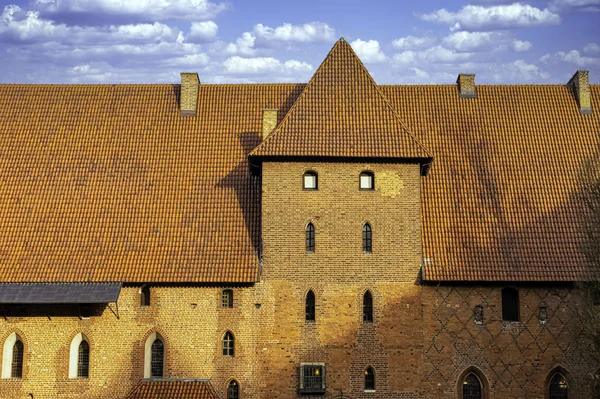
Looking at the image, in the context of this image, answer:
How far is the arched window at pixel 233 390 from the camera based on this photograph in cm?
2259

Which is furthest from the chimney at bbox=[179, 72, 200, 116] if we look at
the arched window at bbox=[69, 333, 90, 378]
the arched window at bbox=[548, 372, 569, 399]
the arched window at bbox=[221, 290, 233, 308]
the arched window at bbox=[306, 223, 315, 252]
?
the arched window at bbox=[548, 372, 569, 399]

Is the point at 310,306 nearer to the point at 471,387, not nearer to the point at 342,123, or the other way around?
the point at 471,387

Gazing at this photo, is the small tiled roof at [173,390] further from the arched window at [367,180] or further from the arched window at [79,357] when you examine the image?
the arched window at [367,180]

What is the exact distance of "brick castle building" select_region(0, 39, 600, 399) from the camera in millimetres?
22547

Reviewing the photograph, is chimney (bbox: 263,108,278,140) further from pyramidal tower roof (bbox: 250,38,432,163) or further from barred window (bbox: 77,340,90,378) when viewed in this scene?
barred window (bbox: 77,340,90,378)

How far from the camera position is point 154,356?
23000 millimetres

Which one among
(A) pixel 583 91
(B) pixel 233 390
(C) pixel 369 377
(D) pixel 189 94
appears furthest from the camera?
(A) pixel 583 91

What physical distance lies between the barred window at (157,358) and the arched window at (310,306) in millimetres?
4710

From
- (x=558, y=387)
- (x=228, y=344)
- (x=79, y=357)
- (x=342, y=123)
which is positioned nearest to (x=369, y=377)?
(x=228, y=344)

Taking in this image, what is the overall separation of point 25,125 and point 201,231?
8364mm

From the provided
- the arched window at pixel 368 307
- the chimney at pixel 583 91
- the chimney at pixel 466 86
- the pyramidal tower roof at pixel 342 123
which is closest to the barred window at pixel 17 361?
the pyramidal tower roof at pixel 342 123

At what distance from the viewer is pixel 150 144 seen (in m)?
26.0

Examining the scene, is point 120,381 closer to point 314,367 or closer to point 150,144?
point 314,367

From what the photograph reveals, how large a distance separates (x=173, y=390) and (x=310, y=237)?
6380 millimetres
